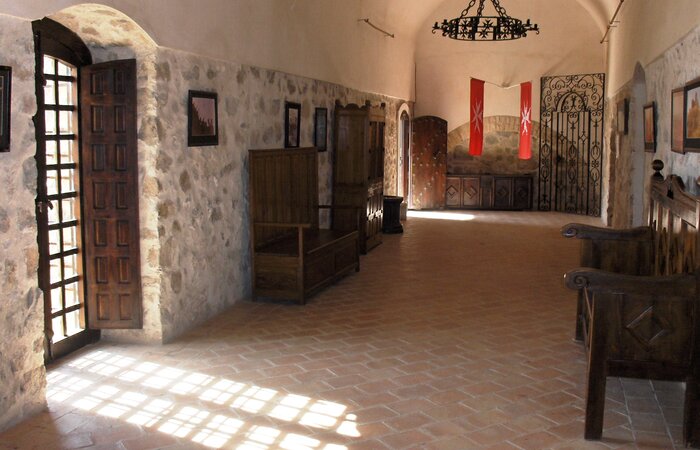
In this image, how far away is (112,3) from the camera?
4.50m

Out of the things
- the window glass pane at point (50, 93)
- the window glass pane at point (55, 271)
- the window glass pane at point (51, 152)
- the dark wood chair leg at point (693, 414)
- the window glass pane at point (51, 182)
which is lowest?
the dark wood chair leg at point (693, 414)

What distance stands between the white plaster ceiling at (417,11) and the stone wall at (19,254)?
7.53 meters

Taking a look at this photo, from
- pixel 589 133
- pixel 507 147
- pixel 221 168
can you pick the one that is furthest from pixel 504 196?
pixel 221 168

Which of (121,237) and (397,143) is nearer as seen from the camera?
(121,237)

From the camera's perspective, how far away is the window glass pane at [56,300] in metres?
4.94

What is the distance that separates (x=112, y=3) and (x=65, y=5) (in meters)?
0.42

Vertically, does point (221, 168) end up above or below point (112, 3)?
below

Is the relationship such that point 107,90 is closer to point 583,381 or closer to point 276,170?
point 276,170

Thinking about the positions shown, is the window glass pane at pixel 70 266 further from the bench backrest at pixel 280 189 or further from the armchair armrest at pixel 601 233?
the armchair armrest at pixel 601 233

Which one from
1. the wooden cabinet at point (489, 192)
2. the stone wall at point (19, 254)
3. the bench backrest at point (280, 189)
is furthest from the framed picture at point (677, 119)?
the wooden cabinet at point (489, 192)

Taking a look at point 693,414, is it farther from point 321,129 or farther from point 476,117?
point 476,117

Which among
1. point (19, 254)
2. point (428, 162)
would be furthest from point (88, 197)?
point (428, 162)

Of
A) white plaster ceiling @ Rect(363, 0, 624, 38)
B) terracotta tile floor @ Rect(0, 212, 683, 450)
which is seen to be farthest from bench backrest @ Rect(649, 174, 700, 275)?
white plaster ceiling @ Rect(363, 0, 624, 38)

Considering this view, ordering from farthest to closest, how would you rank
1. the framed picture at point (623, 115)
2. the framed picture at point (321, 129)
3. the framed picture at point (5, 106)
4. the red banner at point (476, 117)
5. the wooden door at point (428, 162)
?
the wooden door at point (428, 162)
the red banner at point (476, 117)
the framed picture at point (623, 115)
the framed picture at point (321, 129)
the framed picture at point (5, 106)
